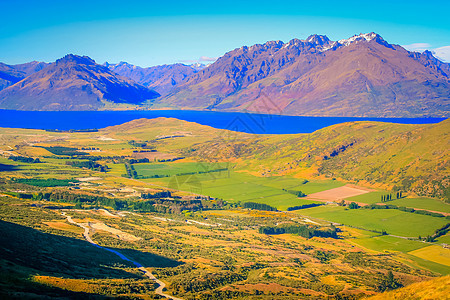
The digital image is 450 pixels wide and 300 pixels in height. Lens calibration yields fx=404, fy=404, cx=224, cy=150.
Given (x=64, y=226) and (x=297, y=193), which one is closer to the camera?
(x=64, y=226)

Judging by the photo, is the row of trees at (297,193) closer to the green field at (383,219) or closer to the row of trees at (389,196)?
the green field at (383,219)

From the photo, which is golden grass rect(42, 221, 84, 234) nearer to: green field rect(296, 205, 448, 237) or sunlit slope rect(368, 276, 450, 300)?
sunlit slope rect(368, 276, 450, 300)

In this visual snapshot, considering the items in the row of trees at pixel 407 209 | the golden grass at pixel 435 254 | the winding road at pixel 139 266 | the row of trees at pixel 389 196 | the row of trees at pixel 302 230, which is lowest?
the golden grass at pixel 435 254

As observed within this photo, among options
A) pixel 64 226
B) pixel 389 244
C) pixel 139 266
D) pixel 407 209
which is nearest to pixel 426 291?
pixel 139 266

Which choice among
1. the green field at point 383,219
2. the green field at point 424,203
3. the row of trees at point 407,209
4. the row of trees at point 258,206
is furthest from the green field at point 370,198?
the row of trees at point 258,206

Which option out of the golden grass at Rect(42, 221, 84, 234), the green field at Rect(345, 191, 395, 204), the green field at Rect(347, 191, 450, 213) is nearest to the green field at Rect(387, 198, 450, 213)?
the green field at Rect(347, 191, 450, 213)

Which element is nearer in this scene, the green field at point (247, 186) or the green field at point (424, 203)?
the green field at point (424, 203)

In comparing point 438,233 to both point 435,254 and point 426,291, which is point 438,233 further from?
point 426,291

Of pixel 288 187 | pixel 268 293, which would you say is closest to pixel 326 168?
pixel 288 187
